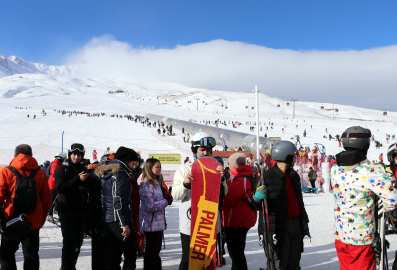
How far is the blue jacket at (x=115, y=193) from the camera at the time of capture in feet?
11.3

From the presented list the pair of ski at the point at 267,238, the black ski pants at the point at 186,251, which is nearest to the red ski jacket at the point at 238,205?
the pair of ski at the point at 267,238

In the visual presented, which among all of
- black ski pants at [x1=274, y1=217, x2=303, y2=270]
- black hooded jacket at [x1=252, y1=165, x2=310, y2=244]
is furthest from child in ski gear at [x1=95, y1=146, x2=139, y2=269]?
black ski pants at [x1=274, y1=217, x2=303, y2=270]

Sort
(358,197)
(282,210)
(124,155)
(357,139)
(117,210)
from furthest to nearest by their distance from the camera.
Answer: (124,155) → (117,210) → (282,210) → (357,139) → (358,197)

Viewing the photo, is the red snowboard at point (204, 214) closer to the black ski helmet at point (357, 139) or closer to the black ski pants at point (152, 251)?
the black ski pants at point (152, 251)

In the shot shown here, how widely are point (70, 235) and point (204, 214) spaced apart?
1.88 meters

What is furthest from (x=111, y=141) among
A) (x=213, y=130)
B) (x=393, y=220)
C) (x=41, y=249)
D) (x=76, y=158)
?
(x=393, y=220)

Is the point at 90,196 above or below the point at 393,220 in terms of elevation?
above

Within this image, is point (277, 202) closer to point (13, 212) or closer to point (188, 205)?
point (188, 205)

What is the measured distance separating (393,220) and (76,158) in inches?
163

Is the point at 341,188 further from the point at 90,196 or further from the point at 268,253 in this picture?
the point at 90,196

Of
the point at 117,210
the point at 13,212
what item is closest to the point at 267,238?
the point at 117,210

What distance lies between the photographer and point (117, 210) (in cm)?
342

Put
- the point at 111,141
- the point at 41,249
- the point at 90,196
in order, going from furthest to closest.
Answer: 1. the point at 111,141
2. the point at 41,249
3. the point at 90,196

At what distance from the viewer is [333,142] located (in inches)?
1387
